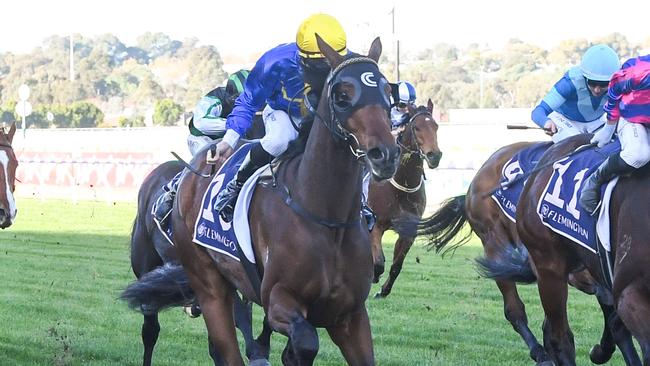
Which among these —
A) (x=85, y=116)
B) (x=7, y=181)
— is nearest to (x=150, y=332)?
(x=7, y=181)

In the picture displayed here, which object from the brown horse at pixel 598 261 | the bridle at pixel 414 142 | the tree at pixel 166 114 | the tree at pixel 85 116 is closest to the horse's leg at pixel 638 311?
the brown horse at pixel 598 261

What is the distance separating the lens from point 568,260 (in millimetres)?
6613

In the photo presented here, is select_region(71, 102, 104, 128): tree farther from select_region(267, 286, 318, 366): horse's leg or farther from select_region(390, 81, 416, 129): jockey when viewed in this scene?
select_region(267, 286, 318, 366): horse's leg

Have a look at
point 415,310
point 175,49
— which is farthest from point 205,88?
point 415,310

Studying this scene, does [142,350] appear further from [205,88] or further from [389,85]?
[205,88]

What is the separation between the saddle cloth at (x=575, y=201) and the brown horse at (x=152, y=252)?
1.96m

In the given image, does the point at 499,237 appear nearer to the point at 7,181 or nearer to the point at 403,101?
the point at 403,101

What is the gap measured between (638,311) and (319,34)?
195cm

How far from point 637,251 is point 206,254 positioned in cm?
231

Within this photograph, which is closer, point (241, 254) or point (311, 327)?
point (311, 327)

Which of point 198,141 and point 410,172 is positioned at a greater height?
point 198,141

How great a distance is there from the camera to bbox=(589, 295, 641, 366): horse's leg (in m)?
6.70

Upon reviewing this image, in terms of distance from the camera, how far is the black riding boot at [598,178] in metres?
5.57

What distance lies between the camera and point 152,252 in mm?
7777
